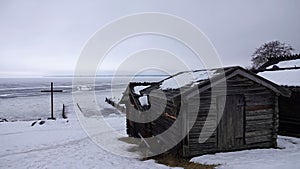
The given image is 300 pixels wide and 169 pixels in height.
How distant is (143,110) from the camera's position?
1517 centimetres

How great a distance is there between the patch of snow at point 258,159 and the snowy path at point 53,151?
7.59ft

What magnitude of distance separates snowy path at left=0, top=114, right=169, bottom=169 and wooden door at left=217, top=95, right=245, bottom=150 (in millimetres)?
3193

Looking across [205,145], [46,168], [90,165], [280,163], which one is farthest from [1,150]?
[280,163]

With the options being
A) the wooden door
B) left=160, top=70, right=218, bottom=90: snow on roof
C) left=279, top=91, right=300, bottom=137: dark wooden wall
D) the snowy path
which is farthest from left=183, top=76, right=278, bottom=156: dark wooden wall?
left=279, top=91, right=300, bottom=137: dark wooden wall

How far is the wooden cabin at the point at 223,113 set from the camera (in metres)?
10.5

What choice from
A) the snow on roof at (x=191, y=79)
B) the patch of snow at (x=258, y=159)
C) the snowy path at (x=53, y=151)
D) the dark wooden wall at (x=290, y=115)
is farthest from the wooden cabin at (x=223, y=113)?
the dark wooden wall at (x=290, y=115)

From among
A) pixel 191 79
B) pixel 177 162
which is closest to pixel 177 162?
pixel 177 162

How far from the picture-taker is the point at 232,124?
11070 millimetres

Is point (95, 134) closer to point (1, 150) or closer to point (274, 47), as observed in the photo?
point (1, 150)

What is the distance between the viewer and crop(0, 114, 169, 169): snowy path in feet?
35.7

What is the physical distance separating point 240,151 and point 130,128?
8512 millimetres

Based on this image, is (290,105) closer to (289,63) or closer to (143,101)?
(289,63)

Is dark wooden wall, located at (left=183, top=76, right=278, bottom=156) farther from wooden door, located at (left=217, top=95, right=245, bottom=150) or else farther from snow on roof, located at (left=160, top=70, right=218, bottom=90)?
snow on roof, located at (left=160, top=70, right=218, bottom=90)

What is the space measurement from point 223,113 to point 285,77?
27.7 feet
